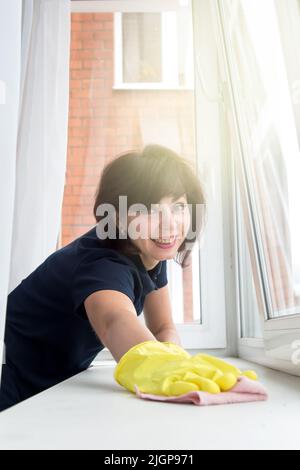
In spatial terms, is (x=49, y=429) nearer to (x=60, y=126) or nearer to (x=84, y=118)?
(x=60, y=126)

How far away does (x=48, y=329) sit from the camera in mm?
1253

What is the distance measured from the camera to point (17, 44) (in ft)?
2.67

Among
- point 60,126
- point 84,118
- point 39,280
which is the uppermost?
point 84,118

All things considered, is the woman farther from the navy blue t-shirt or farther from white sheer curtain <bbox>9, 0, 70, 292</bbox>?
white sheer curtain <bbox>9, 0, 70, 292</bbox>

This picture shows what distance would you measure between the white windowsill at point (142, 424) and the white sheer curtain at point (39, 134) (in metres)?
0.90

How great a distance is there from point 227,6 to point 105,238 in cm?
83

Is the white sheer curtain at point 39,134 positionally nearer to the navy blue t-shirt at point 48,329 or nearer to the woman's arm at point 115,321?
the navy blue t-shirt at point 48,329

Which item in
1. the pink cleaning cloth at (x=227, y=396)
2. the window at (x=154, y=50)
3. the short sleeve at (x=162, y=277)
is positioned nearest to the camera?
the pink cleaning cloth at (x=227, y=396)

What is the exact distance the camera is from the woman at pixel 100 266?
3.74 ft

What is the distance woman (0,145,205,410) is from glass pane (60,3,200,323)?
2.68ft

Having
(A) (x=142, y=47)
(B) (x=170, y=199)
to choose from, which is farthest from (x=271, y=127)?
(A) (x=142, y=47)

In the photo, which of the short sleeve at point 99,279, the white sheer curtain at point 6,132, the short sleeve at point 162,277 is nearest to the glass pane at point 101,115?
the short sleeve at point 162,277
